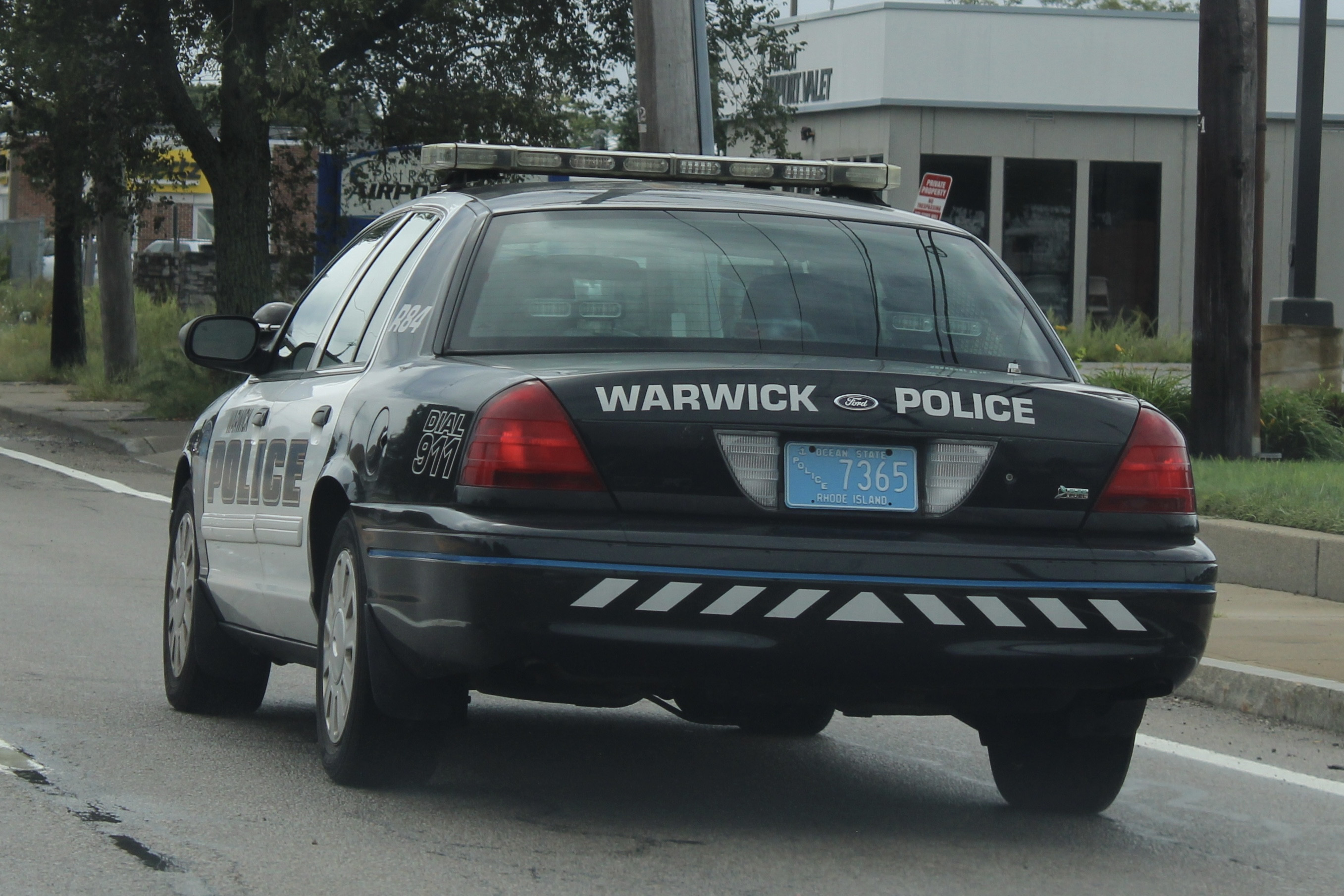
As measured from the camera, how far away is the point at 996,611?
4.69 metres

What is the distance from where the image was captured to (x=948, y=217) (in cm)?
3397

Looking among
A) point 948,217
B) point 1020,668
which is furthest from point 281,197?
point 1020,668

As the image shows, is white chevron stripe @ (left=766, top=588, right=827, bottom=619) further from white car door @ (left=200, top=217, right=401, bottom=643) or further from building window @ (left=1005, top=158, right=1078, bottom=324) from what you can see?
building window @ (left=1005, top=158, right=1078, bottom=324)

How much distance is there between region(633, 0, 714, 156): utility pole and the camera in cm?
1528

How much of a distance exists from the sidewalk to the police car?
1354 centimetres

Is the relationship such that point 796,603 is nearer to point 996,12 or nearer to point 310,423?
point 310,423

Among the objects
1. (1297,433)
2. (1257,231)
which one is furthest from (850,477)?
(1297,433)

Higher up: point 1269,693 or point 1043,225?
point 1043,225

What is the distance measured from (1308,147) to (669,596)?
14851mm

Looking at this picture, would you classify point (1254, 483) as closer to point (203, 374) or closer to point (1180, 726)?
point (1180, 726)

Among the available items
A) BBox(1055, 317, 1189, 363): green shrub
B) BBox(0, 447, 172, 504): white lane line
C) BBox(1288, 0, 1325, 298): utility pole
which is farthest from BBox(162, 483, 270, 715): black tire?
BBox(1055, 317, 1189, 363): green shrub

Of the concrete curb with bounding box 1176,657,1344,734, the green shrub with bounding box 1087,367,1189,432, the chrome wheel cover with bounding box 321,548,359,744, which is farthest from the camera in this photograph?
the green shrub with bounding box 1087,367,1189,432

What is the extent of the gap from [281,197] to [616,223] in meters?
20.1

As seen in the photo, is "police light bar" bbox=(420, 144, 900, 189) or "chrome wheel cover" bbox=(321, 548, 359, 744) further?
"police light bar" bbox=(420, 144, 900, 189)
